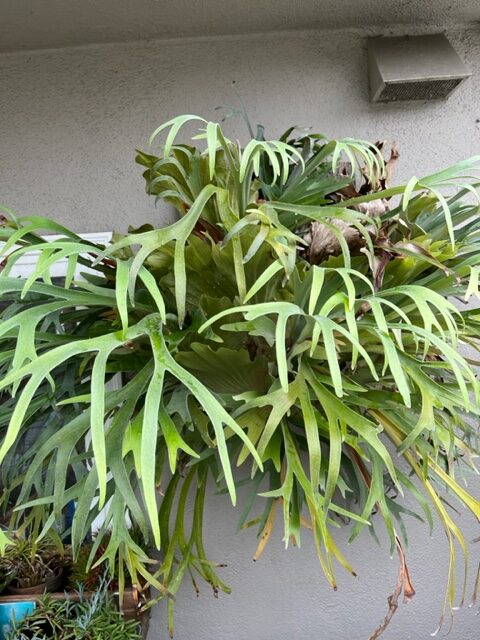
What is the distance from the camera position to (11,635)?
1.22 m

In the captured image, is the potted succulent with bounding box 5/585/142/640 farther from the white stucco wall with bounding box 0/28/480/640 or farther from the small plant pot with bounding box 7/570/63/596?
the white stucco wall with bounding box 0/28/480/640

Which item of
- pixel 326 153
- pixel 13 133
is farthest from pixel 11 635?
pixel 13 133

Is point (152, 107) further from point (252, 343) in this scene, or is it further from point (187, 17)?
point (252, 343)

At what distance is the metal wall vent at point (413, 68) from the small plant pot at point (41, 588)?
168 centimetres

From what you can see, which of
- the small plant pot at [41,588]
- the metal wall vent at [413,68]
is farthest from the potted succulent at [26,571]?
the metal wall vent at [413,68]

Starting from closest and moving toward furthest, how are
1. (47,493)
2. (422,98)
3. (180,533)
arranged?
(47,493) < (180,533) < (422,98)

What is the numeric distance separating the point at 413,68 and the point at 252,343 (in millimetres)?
1042

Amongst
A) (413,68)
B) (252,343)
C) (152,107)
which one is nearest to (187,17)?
(152,107)

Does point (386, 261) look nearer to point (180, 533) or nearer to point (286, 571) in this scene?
point (180, 533)

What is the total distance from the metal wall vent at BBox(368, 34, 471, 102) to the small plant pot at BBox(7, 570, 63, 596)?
168cm

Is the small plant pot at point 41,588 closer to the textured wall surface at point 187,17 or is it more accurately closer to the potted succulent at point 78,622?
the potted succulent at point 78,622

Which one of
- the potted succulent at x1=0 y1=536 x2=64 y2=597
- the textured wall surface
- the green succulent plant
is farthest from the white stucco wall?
the potted succulent at x1=0 y1=536 x2=64 y2=597

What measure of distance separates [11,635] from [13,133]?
56.9 inches

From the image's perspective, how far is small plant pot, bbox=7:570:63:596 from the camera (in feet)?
4.44
